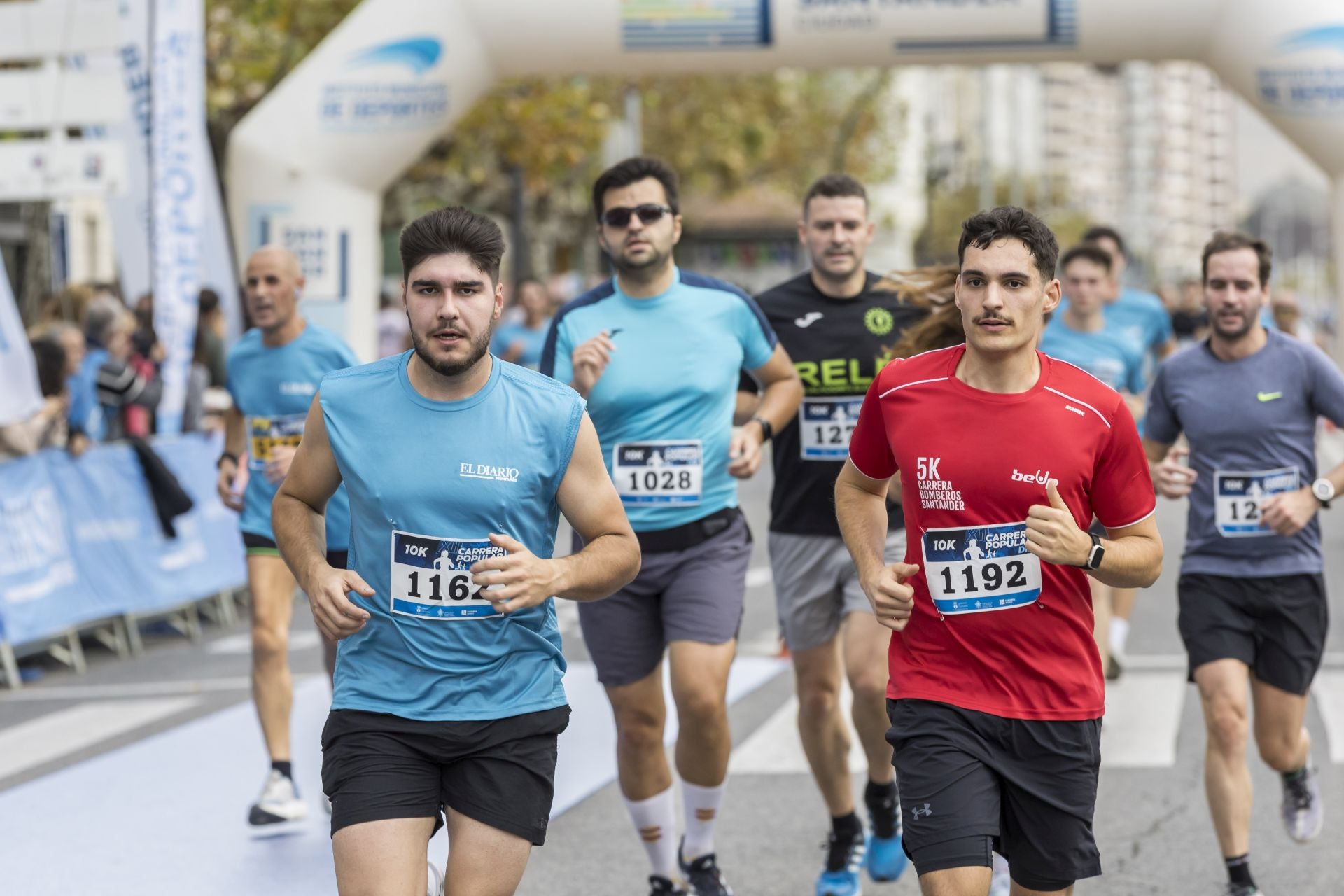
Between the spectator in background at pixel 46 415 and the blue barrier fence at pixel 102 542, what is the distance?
13 centimetres

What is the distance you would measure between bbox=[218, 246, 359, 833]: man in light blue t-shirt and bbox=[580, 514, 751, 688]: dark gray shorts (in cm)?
146

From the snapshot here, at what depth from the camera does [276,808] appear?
22.3ft

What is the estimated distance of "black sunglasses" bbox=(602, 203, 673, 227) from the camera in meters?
5.84

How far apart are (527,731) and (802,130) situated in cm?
4393

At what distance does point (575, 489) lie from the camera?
4117 mm

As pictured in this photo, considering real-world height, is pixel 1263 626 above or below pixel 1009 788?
below

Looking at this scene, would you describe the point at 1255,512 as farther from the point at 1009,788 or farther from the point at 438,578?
the point at 438,578

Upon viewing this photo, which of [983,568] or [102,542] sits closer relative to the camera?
[983,568]

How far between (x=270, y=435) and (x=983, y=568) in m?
3.74

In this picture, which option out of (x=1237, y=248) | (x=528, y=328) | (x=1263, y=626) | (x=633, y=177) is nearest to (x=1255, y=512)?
(x=1263, y=626)

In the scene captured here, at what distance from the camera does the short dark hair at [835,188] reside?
6.35m

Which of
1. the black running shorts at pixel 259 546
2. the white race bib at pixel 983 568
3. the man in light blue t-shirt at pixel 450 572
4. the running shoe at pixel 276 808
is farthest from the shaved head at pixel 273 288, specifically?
the white race bib at pixel 983 568

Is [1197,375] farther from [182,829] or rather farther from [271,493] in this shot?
[182,829]

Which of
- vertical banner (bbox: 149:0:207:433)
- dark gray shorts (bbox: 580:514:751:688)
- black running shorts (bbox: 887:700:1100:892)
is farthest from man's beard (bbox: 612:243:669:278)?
vertical banner (bbox: 149:0:207:433)
